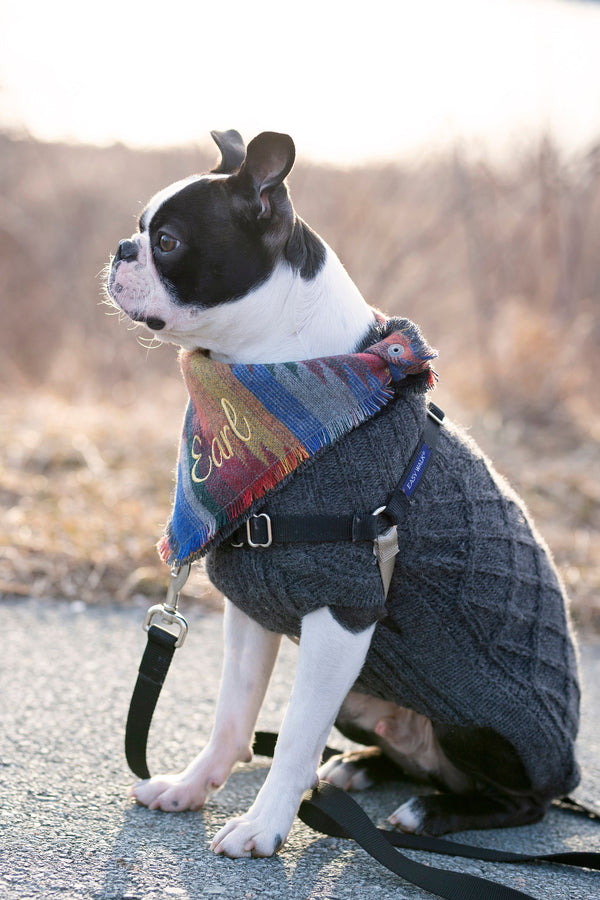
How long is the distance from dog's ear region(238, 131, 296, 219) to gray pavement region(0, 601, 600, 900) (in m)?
1.35

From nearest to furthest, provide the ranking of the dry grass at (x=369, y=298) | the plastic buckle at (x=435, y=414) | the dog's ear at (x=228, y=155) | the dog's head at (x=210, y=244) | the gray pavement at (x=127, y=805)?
1. the gray pavement at (x=127, y=805)
2. the dog's head at (x=210, y=244)
3. the plastic buckle at (x=435, y=414)
4. the dog's ear at (x=228, y=155)
5. the dry grass at (x=369, y=298)

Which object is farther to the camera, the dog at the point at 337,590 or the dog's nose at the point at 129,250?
the dog's nose at the point at 129,250

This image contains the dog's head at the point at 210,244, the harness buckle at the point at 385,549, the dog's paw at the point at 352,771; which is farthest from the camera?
the dog's paw at the point at 352,771

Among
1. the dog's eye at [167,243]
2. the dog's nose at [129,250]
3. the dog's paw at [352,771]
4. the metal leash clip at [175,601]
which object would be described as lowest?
the dog's paw at [352,771]

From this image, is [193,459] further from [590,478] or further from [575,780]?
[590,478]

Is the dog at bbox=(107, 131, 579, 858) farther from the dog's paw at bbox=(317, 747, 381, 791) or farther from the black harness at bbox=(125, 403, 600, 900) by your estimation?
the dog's paw at bbox=(317, 747, 381, 791)

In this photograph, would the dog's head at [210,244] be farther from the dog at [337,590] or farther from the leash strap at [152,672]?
the leash strap at [152,672]

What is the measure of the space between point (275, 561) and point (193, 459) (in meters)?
0.32

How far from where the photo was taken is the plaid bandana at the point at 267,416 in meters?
1.96

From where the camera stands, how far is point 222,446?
80.2 inches

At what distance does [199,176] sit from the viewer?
84.6 inches

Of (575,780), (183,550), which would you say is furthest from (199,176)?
(575,780)

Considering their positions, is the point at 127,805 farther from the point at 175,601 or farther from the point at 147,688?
the point at 175,601

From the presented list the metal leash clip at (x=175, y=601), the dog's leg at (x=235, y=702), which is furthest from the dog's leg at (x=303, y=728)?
the metal leash clip at (x=175, y=601)
